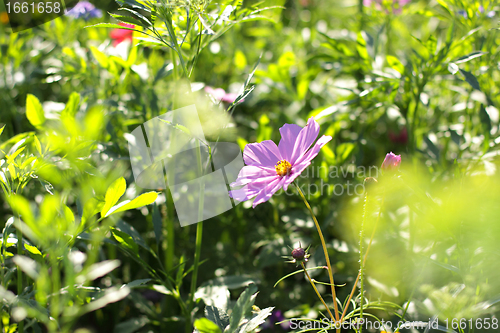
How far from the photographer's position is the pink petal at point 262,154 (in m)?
0.62

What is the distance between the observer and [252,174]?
602 mm

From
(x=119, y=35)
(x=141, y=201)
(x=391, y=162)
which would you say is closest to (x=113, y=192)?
(x=141, y=201)

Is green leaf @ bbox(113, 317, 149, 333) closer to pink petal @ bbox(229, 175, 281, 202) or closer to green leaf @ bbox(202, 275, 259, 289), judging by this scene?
green leaf @ bbox(202, 275, 259, 289)

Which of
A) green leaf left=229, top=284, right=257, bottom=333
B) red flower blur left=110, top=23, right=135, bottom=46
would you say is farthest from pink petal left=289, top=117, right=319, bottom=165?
red flower blur left=110, top=23, right=135, bottom=46

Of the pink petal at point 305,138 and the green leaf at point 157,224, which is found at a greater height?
the pink petal at point 305,138

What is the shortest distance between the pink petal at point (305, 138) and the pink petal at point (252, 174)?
4 centimetres

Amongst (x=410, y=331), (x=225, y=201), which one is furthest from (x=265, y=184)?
(x=410, y=331)

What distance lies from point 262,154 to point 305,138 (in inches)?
3.7

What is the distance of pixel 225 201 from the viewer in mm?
904

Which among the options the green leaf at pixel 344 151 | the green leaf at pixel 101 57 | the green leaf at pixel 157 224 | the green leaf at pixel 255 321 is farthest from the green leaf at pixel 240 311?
the green leaf at pixel 101 57

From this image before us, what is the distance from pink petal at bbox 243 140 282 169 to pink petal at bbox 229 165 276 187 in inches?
0.6

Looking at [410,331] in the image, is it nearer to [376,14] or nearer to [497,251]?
[497,251]

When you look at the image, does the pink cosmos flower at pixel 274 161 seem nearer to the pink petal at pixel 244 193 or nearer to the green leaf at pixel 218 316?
the pink petal at pixel 244 193

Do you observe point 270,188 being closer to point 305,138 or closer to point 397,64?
point 305,138
